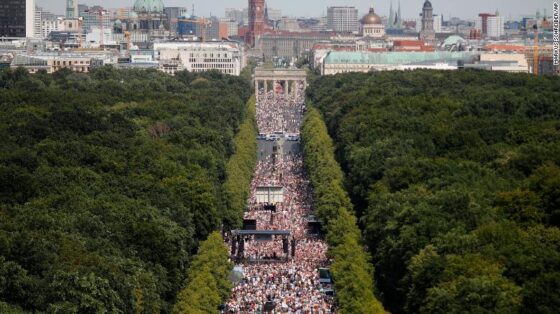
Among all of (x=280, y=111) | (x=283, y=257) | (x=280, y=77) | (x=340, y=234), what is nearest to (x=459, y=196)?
(x=340, y=234)

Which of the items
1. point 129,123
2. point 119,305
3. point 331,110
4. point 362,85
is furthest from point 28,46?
point 119,305

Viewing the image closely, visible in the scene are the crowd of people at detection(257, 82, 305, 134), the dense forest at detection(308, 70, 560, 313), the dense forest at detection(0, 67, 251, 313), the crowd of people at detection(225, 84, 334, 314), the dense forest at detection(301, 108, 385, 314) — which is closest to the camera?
the dense forest at detection(0, 67, 251, 313)

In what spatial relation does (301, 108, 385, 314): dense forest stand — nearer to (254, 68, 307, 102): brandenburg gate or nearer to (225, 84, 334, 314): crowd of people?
(225, 84, 334, 314): crowd of people

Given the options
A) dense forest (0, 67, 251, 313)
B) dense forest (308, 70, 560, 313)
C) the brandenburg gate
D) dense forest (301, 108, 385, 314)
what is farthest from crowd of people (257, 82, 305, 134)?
dense forest (301, 108, 385, 314)

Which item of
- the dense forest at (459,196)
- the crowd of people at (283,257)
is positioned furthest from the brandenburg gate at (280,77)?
the crowd of people at (283,257)

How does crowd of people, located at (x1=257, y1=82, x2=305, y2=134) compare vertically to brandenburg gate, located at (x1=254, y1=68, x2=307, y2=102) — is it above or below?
below

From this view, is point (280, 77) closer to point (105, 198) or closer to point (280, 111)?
point (280, 111)

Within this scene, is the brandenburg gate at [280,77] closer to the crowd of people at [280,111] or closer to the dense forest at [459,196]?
the crowd of people at [280,111]
